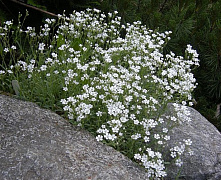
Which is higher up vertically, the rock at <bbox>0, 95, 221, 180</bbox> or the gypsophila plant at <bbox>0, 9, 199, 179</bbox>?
the gypsophila plant at <bbox>0, 9, 199, 179</bbox>


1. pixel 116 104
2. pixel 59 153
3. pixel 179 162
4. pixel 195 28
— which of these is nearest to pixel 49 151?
pixel 59 153

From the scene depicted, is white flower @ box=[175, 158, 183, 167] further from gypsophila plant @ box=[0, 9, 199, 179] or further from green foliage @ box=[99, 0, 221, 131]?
green foliage @ box=[99, 0, 221, 131]

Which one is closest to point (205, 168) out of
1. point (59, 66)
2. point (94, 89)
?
point (94, 89)

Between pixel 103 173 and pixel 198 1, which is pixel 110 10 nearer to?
pixel 198 1

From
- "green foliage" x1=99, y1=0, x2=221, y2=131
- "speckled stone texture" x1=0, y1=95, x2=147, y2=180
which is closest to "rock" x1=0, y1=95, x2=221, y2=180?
"speckled stone texture" x1=0, y1=95, x2=147, y2=180

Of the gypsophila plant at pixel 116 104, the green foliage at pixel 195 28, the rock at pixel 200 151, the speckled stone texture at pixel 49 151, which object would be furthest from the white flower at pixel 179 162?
the green foliage at pixel 195 28
